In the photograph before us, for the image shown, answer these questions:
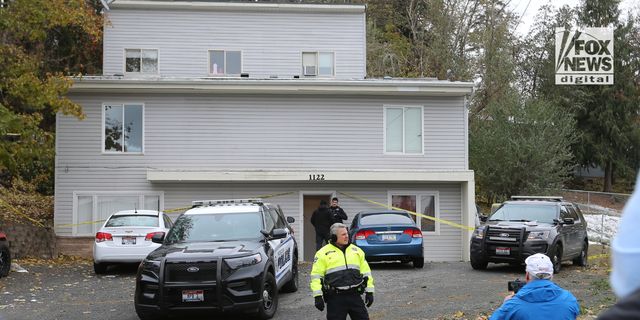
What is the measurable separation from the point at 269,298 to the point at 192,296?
4.31ft

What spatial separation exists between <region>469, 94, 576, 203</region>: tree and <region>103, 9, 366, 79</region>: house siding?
41.2 ft

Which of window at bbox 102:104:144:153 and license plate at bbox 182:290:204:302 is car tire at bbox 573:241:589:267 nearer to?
license plate at bbox 182:290:204:302

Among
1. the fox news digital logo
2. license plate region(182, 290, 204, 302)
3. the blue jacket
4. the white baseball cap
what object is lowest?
license plate region(182, 290, 204, 302)

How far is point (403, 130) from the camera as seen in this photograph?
20.1 m

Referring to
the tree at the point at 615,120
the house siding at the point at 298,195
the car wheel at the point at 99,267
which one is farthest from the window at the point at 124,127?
the tree at the point at 615,120

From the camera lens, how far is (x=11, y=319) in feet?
30.6

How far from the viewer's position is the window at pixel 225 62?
22781 millimetres

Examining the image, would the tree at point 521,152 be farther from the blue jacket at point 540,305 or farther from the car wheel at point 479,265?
the blue jacket at point 540,305

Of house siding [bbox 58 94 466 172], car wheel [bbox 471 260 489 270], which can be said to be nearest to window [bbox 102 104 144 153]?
house siding [bbox 58 94 466 172]

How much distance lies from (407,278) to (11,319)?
7836 millimetres

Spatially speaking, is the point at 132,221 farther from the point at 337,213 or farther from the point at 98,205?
the point at 337,213

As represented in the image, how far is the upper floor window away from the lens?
65.7ft

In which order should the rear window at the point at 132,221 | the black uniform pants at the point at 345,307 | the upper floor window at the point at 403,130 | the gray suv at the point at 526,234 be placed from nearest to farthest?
the black uniform pants at the point at 345,307 < the gray suv at the point at 526,234 < the rear window at the point at 132,221 < the upper floor window at the point at 403,130

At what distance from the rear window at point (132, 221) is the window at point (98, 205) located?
14.2ft
